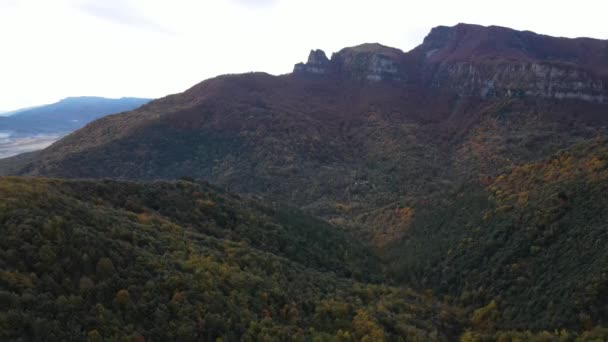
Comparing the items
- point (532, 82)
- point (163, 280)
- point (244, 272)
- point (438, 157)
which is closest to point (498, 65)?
point (532, 82)

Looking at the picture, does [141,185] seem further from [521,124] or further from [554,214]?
[521,124]

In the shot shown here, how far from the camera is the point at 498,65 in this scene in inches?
5935

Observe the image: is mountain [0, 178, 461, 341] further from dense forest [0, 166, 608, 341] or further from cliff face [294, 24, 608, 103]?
cliff face [294, 24, 608, 103]

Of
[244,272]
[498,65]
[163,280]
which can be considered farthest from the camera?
[498,65]

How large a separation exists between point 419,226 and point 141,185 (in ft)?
132

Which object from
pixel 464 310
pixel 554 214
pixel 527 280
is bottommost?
pixel 464 310

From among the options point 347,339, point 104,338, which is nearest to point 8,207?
point 104,338

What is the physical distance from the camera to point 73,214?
32.4m

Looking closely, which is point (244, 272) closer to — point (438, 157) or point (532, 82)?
point (438, 157)

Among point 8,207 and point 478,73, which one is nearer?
point 8,207

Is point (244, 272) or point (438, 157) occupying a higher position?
point (244, 272)

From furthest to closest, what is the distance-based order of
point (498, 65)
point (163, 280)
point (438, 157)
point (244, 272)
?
point (498, 65) < point (438, 157) < point (244, 272) < point (163, 280)

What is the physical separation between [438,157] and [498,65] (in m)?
52.6

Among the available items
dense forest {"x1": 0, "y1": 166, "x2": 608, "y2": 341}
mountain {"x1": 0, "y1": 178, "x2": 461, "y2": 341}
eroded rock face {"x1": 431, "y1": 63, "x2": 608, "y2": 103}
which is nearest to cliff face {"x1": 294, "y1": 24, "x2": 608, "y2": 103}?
eroded rock face {"x1": 431, "y1": 63, "x2": 608, "y2": 103}
